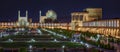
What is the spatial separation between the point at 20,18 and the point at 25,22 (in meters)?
11.6

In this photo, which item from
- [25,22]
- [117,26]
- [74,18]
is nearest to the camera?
[117,26]

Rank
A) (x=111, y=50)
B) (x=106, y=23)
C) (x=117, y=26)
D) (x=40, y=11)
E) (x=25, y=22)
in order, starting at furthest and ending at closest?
(x=40, y=11) → (x=25, y=22) → (x=106, y=23) → (x=117, y=26) → (x=111, y=50)

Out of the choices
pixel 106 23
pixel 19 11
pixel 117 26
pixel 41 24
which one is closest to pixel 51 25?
pixel 41 24

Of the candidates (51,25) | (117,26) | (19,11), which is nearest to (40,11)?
(19,11)

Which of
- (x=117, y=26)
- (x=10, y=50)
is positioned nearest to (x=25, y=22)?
(x=117, y=26)

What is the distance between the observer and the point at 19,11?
578 feet

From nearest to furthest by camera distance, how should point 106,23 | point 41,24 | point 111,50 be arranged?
point 111,50 < point 106,23 < point 41,24

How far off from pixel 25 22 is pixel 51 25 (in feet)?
36.2

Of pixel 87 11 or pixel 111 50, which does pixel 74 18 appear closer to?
pixel 87 11

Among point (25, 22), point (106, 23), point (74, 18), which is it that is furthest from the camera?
point (25, 22)

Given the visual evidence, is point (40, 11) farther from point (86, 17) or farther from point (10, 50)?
point (10, 50)

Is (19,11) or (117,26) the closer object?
(117,26)

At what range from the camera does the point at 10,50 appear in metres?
25.5

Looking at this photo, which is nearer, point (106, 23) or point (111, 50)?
point (111, 50)
